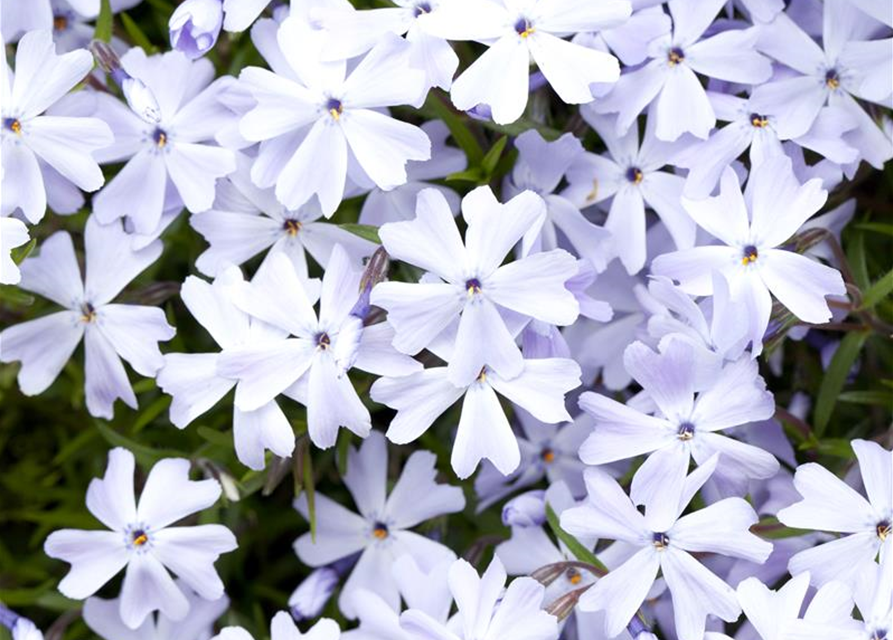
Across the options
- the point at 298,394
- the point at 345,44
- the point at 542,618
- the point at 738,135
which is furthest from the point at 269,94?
the point at 542,618

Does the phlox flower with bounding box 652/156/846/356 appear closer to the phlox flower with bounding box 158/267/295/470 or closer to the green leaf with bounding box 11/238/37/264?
the phlox flower with bounding box 158/267/295/470

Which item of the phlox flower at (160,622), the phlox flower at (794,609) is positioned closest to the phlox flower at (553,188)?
the phlox flower at (794,609)

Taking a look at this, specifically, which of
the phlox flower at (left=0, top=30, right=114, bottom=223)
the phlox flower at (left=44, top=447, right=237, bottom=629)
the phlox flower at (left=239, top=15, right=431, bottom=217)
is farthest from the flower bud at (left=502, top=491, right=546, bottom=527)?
the phlox flower at (left=0, top=30, right=114, bottom=223)

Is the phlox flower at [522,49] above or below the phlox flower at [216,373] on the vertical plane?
above

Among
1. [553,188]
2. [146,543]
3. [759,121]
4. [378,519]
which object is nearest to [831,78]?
[759,121]

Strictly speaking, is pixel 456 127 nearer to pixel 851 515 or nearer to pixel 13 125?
pixel 13 125

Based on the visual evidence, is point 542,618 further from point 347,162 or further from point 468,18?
point 468,18

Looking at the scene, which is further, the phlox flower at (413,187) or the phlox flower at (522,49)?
the phlox flower at (413,187)

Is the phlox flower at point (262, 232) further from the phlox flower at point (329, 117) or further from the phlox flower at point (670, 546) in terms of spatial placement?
the phlox flower at point (670, 546)
